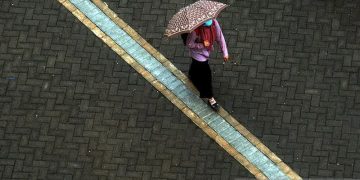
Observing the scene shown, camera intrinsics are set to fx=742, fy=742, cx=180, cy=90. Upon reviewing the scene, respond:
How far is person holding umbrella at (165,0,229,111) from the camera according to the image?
9.02 m

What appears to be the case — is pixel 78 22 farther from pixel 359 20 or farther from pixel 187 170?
pixel 359 20

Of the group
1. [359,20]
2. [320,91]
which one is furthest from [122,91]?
[359,20]

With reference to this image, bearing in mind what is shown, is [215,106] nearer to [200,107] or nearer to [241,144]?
[200,107]

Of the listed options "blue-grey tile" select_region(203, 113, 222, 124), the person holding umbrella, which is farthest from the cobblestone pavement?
the person holding umbrella

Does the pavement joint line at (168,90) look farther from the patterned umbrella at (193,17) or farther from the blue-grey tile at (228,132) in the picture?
the patterned umbrella at (193,17)

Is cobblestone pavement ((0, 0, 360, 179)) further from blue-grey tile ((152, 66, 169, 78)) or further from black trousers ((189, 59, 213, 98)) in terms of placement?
black trousers ((189, 59, 213, 98))

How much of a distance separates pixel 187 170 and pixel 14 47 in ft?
10.7

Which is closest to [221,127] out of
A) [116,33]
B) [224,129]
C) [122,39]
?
[224,129]

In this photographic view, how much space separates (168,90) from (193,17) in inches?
67.1

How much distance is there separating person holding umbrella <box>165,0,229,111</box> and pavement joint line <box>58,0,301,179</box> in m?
0.32

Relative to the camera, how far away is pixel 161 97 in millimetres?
10391

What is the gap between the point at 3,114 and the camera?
10.4 meters

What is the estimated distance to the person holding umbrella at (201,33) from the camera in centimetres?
902

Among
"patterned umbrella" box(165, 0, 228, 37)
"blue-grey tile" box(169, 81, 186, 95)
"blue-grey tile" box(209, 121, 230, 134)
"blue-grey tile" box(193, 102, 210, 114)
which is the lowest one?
"blue-grey tile" box(209, 121, 230, 134)
